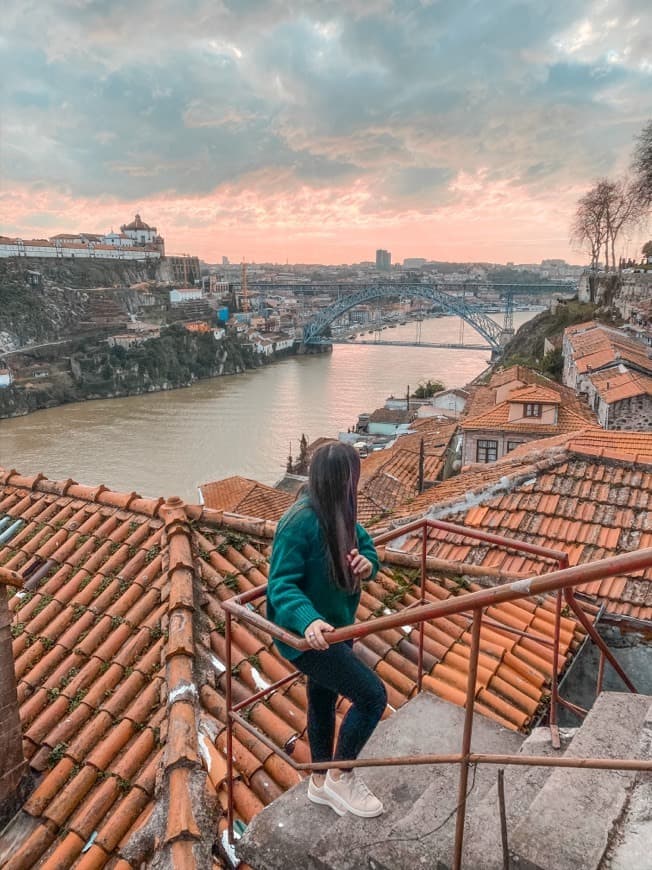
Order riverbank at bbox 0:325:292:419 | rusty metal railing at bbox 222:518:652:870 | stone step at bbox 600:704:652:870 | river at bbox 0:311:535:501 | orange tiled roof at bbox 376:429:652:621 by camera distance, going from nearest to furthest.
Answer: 1. rusty metal railing at bbox 222:518:652:870
2. stone step at bbox 600:704:652:870
3. orange tiled roof at bbox 376:429:652:621
4. river at bbox 0:311:535:501
5. riverbank at bbox 0:325:292:419

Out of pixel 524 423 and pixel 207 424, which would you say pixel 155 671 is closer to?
pixel 524 423

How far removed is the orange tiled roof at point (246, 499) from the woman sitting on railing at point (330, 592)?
12.5 m

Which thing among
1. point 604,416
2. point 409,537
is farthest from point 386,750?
point 604,416

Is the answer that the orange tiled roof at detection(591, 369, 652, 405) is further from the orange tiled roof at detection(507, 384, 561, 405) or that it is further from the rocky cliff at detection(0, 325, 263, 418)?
the rocky cliff at detection(0, 325, 263, 418)

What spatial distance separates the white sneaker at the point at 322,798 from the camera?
198cm

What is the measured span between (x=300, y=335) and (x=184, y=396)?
29.6 meters

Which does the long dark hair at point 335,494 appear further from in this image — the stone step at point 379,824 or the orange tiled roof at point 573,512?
the orange tiled roof at point 573,512

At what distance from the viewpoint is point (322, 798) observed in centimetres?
204

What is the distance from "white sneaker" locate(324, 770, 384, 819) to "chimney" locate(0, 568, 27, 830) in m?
1.46

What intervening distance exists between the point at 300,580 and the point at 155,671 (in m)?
1.62

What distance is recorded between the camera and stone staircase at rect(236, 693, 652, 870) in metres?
1.54

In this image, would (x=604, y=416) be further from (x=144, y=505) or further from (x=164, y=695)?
(x=164, y=695)

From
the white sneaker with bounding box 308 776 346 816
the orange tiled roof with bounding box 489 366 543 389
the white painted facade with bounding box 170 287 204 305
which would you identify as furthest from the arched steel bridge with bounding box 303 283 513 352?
the white sneaker with bounding box 308 776 346 816

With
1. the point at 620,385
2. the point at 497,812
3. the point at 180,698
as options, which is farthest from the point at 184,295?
the point at 497,812
